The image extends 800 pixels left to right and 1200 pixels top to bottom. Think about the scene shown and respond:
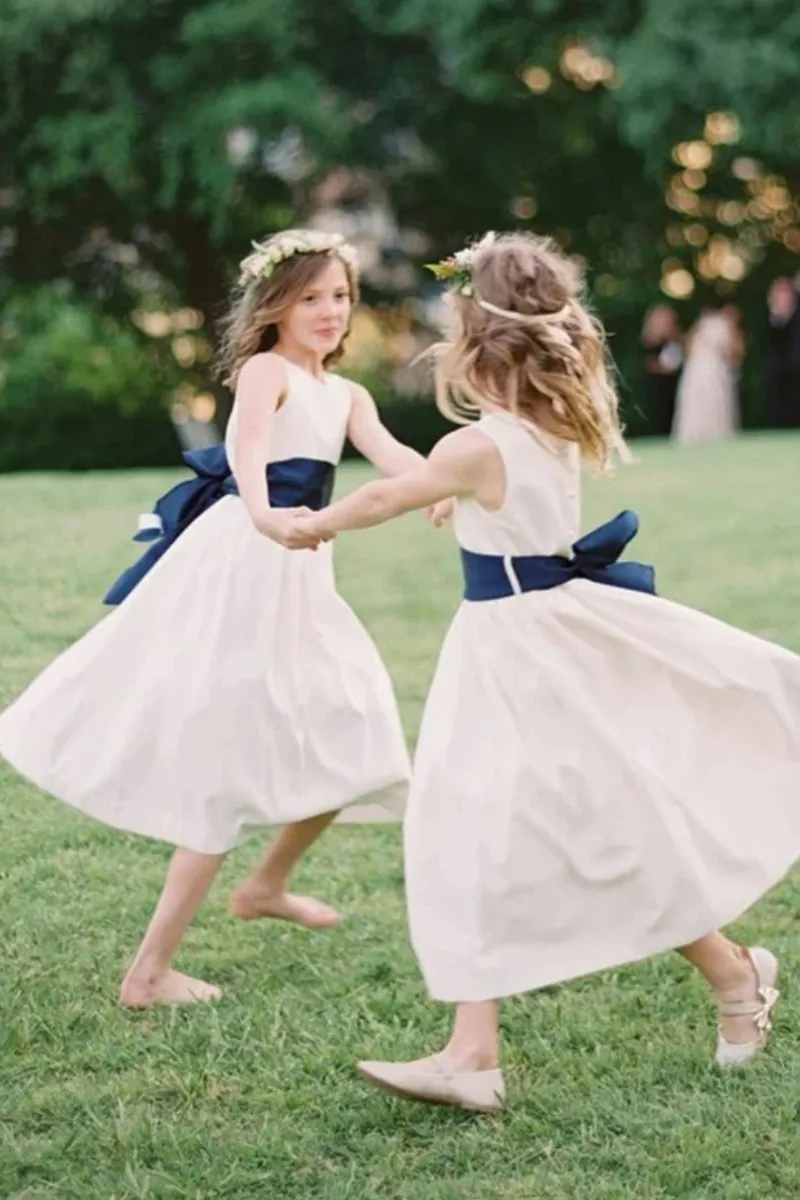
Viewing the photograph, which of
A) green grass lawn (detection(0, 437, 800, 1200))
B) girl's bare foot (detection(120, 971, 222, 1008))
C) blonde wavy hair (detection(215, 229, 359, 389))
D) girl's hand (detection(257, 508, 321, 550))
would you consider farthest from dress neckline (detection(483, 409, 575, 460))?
girl's bare foot (detection(120, 971, 222, 1008))

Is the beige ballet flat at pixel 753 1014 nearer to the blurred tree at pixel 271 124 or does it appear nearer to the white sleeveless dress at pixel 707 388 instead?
the blurred tree at pixel 271 124

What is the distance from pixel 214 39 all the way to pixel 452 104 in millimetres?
3224

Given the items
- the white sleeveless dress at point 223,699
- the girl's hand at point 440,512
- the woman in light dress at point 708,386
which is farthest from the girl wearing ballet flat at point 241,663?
the woman in light dress at point 708,386

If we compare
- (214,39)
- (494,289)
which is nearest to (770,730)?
(494,289)

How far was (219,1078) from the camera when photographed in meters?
3.90

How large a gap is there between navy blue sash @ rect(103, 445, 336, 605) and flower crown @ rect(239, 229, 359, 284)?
1.35ft

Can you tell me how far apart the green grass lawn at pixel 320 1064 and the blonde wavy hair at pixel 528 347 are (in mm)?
1222

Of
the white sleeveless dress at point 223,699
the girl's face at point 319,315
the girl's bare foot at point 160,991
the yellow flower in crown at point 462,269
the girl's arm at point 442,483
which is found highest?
the yellow flower in crown at point 462,269

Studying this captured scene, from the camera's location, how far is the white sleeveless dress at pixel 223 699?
4.34 metres

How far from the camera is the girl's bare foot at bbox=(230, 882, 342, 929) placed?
4.84 meters

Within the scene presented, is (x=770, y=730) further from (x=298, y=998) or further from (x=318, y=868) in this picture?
(x=318, y=868)

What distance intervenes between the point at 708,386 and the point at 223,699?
1909 centimetres

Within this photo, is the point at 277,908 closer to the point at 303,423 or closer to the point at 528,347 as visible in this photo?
the point at 303,423

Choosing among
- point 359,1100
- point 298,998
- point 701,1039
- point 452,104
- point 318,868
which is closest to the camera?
point 359,1100
